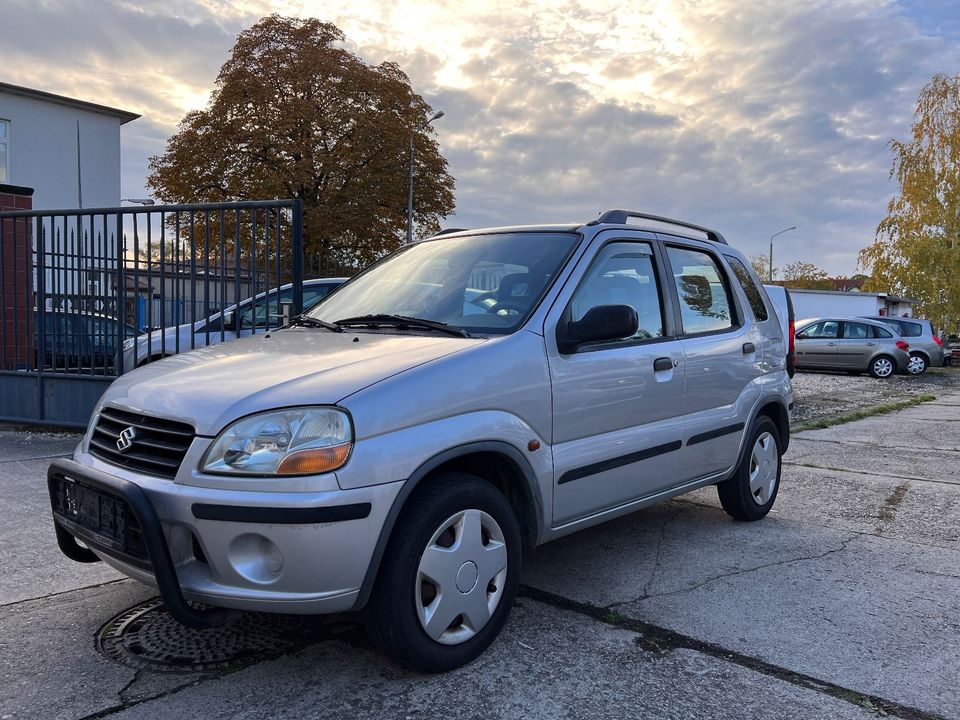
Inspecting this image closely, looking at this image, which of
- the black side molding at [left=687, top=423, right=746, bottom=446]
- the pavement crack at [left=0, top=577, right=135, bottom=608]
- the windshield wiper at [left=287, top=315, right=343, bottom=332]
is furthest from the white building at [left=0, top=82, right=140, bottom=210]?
the black side molding at [left=687, top=423, right=746, bottom=446]

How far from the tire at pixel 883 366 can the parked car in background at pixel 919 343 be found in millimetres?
706

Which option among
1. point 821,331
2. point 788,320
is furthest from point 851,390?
point 788,320

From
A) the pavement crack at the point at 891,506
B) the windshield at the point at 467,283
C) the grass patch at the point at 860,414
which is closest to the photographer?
the windshield at the point at 467,283

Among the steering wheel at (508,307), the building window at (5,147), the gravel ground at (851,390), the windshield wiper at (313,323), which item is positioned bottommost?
the gravel ground at (851,390)

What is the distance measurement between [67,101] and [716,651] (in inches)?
1365

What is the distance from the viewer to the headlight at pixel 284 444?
103 inches

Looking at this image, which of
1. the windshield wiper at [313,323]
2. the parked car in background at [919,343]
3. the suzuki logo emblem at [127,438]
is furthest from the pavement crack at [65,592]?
the parked car in background at [919,343]

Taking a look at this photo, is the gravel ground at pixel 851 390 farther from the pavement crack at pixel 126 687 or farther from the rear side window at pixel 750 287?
the pavement crack at pixel 126 687

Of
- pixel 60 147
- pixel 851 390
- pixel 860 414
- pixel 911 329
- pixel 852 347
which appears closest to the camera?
pixel 860 414

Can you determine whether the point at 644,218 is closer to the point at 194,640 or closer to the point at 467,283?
the point at 467,283

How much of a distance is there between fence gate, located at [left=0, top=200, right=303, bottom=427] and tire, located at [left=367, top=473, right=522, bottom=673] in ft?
13.2

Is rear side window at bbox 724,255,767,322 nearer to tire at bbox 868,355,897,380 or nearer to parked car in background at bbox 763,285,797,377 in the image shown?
parked car in background at bbox 763,285,797,377

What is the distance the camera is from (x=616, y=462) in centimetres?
372

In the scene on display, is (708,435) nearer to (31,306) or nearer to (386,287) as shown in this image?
(386,287)
